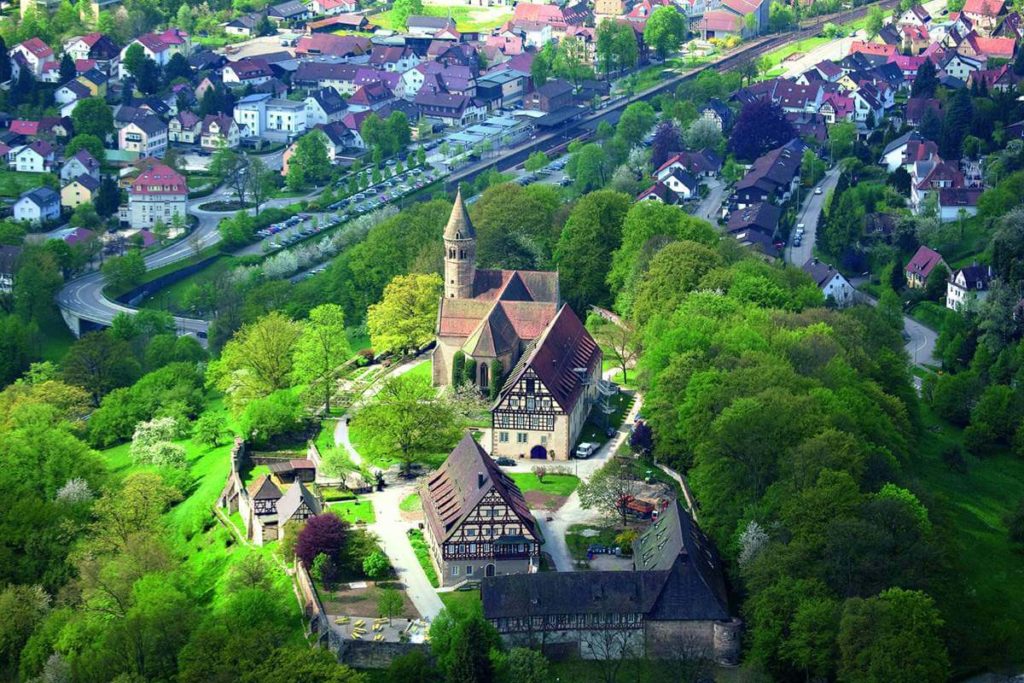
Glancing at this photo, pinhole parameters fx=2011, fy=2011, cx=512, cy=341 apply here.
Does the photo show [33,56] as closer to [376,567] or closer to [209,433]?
[209,433]

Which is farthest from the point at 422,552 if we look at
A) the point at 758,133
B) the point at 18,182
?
the point at 18,182

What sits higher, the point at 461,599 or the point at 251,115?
the point at 461,599

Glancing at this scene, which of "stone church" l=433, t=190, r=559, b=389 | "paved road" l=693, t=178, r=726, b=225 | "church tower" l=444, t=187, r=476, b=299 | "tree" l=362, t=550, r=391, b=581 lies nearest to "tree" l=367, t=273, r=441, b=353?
"stone church" l=433, t=190, r=559, b=389

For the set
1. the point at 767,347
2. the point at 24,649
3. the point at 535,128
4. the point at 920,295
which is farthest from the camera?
the point at 535,128

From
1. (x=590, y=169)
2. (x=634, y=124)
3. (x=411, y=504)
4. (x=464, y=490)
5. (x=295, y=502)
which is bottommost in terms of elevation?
(x=634, y=124)

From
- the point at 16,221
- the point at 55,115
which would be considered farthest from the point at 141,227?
the point at 55,115

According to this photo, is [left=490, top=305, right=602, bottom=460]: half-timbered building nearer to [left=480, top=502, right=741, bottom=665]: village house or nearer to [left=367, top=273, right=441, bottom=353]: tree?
[left=367, top=273, right=441, bottom=353]: tree

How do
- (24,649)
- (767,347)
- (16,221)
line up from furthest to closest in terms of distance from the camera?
1. (16,221)
2. (767,347)
3. (24,649)

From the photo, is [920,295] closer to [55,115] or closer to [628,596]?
[628,596]
